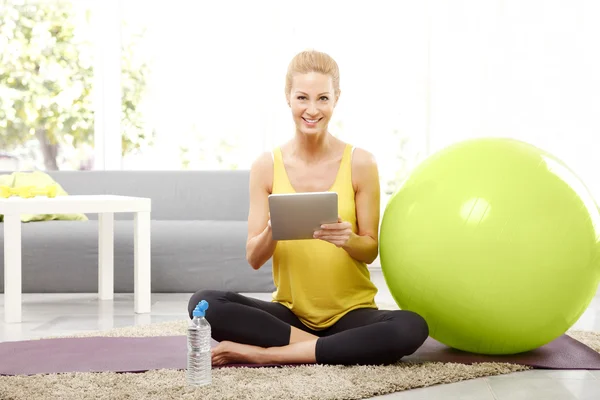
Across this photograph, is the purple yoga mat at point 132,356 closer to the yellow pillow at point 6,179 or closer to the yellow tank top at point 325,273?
the yellow tank top at point 325,273

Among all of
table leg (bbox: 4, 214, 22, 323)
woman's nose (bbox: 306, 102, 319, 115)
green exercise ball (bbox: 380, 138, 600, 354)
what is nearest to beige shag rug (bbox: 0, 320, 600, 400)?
green exercise ball (bbox: 380, 138, 600, 354)

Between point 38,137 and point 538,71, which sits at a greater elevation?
point 538,71

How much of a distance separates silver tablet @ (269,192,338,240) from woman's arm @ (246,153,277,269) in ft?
0.77

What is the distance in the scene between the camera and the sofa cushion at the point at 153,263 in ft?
13.4

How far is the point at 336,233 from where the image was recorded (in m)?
2.05

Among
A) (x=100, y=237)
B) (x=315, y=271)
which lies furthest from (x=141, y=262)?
(x=315, y=271)

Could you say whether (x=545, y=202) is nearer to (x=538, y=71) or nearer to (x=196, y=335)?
(x=196, y=335)

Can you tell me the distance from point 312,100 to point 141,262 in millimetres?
1555

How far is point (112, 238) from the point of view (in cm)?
378

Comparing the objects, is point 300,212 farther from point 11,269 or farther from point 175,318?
point 11,269

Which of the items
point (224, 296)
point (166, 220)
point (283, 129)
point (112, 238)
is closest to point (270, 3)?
point (283, 129)

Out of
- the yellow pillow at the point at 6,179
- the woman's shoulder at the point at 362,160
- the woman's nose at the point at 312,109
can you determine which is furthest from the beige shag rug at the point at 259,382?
the yellow pillow at the point at 6,179

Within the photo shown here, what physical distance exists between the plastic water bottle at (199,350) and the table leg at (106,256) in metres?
1.80

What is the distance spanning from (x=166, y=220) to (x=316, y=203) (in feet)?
9.29
